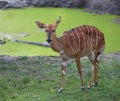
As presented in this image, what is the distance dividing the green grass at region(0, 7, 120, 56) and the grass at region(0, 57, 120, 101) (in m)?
2.54

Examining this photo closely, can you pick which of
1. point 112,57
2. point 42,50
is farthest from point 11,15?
point 112,57

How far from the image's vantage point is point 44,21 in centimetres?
1708

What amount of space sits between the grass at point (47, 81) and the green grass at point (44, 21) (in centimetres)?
254

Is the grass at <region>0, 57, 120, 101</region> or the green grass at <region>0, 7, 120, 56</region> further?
the green grass at <region>0, 7, 120, 56</region>

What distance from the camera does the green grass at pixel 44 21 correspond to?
523 inches

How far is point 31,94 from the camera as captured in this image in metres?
7.60

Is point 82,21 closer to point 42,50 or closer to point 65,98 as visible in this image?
point 42,50

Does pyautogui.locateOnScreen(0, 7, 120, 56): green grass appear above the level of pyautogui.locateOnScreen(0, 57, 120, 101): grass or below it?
below

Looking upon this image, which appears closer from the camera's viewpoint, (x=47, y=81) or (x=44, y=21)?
(x=47, y=81)

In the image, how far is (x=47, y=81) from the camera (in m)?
8.58

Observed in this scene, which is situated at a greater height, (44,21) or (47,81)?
(47,81)

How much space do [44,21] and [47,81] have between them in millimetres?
8728

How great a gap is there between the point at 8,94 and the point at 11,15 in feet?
37.6

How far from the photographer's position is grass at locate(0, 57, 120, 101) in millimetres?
7438
